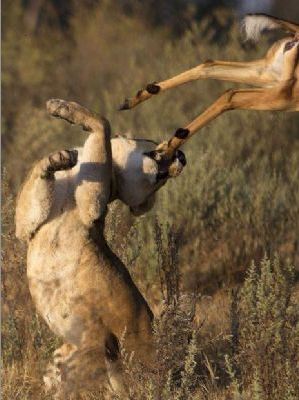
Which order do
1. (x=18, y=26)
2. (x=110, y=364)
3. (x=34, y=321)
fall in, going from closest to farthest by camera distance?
1. (x=110, y=364)
2. (x=34, y=321)
3. (x=18, y=26)

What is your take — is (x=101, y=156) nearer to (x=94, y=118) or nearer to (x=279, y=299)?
(x=94, y=118)

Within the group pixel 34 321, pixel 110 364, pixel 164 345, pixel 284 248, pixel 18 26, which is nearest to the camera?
pixel 164 345

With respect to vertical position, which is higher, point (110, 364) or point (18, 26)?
point (18, 26)

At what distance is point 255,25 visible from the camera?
248 inches

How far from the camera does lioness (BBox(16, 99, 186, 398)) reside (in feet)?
A: 15.5

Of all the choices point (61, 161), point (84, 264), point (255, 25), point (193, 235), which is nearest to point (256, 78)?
point (255, 25)

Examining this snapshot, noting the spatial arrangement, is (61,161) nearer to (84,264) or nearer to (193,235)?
(84,264)

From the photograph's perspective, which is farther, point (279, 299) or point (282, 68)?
point (282, 68)

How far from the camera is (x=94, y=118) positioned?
4.73m

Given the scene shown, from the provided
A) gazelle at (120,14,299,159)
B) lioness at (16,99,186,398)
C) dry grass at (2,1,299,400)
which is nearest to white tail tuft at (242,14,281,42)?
gazelle at (120,14,299,159)

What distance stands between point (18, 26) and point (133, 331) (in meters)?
12.3

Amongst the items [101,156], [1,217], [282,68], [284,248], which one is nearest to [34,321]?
[1,217]

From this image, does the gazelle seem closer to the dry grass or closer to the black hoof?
the black hoof

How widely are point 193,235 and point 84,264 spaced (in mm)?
3087
